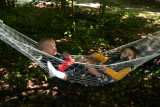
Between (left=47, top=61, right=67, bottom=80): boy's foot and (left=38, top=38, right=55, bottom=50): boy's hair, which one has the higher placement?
(left=38, top=38, right=55, bottom=50): boy's hair

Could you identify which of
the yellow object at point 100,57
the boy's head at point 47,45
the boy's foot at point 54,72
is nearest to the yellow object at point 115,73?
the yellow object at point 100,57

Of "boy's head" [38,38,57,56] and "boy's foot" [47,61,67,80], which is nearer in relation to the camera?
"boy's foot" [47,61,67,80]

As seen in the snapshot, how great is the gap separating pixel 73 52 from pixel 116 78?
1.53 meters

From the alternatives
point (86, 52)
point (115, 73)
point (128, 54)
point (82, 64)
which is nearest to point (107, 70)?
point (115, 73)

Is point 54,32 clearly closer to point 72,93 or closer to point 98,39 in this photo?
point 98,39

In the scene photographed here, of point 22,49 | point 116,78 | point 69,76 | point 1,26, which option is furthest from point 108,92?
point 1,26

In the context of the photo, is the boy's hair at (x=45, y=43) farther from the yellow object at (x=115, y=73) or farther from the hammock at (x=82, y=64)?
the yellow object at (x=115, y=73)

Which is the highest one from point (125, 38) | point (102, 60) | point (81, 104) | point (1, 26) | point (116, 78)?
point (1, 26)

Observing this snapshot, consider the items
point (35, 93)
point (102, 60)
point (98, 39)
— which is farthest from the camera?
point (98, 39)

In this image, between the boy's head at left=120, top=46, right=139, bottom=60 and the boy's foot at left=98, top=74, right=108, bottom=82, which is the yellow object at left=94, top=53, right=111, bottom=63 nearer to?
the boy's head at left=120, top=46, right=139, bottom=60

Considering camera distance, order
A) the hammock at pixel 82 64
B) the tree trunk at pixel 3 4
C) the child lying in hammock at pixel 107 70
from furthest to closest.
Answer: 1. the tree trunk at pixel 3 4
2. the child lying in hammock at pixel 107 70
3. the hammock at pixel 82 64

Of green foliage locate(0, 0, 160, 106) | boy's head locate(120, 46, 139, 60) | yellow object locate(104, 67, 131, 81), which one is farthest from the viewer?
boy's head locate(120, 46, 139, 60)

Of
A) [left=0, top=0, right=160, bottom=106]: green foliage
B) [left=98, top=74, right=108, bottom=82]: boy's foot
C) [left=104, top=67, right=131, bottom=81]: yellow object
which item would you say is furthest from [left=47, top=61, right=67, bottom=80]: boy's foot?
[left=104, top=67, right=131, bottom=81]: yellow object

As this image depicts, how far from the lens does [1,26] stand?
218 centimetres
